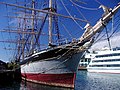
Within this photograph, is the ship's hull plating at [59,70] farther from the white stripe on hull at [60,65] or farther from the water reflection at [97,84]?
the water reflection at [97,84]

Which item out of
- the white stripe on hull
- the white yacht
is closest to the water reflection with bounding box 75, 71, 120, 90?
the white stripe on hull

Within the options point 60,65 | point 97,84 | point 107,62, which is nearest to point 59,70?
point 60,65

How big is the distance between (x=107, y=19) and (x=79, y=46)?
23.2ft

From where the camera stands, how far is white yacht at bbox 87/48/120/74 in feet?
315

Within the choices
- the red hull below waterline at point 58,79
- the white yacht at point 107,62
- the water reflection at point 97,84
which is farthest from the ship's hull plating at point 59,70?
the white yacht at point 107,62

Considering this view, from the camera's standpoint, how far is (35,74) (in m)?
38.9

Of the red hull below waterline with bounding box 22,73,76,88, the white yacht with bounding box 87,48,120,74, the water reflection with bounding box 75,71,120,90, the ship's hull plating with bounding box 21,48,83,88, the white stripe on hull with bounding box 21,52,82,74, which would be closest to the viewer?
the red hull below waterline with bounding box 22,73,76,88

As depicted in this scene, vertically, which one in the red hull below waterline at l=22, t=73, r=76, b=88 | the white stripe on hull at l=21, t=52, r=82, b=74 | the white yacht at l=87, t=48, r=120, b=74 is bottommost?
the white yacht at l=87, t=48, r=120, b=74

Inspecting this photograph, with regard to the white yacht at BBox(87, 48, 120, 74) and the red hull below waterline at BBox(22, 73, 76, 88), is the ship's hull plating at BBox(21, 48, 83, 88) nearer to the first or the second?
the red hull below waterline at BBox(22, 73, 76, 88)

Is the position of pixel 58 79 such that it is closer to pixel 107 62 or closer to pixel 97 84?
pixel 97 84

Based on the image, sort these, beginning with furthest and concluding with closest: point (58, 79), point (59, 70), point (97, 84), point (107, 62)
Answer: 1. point (107, 62)
2. point (97, 84)
3. point (59, 70)
4. point (58, 79)

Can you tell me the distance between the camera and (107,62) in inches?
3991

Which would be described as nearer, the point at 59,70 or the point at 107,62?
the point at 59,70

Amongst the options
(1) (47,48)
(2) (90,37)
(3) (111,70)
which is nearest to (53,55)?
(1) (47,48)
